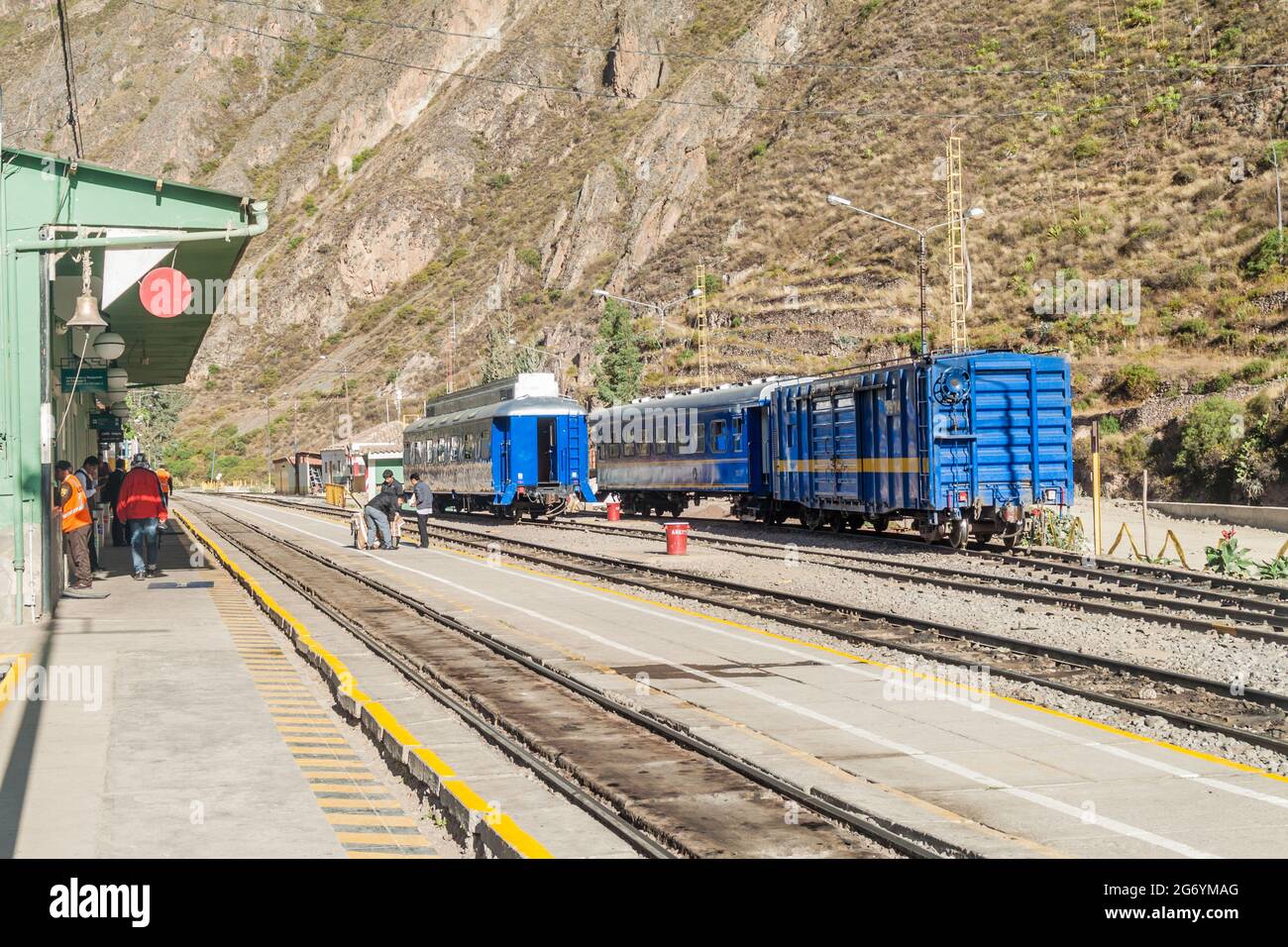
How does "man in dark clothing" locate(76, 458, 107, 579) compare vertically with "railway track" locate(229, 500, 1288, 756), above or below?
above

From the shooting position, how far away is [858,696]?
11.9 metres

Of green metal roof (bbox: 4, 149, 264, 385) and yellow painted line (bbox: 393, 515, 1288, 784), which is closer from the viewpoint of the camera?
yellow painted line (bbox: 393, 515, 1288, 784)

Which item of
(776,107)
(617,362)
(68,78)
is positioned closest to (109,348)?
(68,78)

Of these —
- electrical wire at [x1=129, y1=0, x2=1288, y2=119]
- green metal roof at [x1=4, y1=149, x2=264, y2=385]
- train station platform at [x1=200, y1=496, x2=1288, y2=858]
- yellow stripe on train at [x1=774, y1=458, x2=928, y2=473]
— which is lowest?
train station platform at [x1=200, y1=496, x2=1288, y2=858]

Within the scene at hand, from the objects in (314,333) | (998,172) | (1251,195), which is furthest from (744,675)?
(314,333)

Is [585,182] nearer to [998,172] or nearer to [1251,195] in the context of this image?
[998,172]

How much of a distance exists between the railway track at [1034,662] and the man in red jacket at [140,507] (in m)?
8.17

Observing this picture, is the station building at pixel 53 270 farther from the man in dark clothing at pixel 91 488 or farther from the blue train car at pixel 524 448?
the blue train car at pixel 524 448

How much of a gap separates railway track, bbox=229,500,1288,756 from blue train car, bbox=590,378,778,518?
13.5 metres

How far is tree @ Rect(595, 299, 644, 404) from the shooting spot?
241ft

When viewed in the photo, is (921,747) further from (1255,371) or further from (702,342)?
(702,342)

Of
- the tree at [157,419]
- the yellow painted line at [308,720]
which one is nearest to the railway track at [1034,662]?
the yellow painted line at [308,720]

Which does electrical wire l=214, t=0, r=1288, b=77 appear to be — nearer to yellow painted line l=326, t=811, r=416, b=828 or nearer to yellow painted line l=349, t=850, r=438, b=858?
yellow painted line l=326, t=811, r=416, b=828

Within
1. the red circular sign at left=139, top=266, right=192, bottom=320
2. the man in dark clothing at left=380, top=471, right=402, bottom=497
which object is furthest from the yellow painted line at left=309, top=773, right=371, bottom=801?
the man in dark clothing at left=380, top=471, right=402, bottom=497
